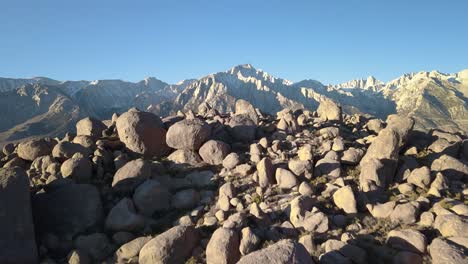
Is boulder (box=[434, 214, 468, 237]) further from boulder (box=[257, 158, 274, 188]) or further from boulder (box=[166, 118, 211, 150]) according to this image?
boulder (box=[166, 118, 211, 150])

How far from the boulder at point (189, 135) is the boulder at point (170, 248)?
10.9 meters

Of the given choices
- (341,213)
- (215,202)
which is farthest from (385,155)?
(215,202)

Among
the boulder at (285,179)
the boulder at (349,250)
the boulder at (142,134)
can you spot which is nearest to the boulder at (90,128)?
the boulder at (142,134)

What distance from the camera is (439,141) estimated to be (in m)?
28.5

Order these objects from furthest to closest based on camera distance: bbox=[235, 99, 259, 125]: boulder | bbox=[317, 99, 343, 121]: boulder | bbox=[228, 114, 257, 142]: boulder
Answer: bbox=[317, 99, 343, 121]: boulder → bbox=[235, 99, 259, 125]: boulder → bbox=[228, 114, 257, 142]: boulder

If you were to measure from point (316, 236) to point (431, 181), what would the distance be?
9535mm

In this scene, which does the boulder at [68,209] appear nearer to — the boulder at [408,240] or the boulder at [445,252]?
the boulder at [408,240]

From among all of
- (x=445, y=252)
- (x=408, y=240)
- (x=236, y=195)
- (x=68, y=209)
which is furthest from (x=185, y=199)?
(x=445, y=252)

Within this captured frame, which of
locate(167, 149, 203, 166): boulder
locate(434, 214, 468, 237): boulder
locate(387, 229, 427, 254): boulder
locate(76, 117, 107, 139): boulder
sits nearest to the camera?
locate(387, 229, 427, 254): boulder

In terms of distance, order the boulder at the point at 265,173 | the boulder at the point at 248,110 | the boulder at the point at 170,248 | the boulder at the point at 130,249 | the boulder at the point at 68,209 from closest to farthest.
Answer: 1. the boulder at the point at 170,248
2. the boulder at the point at 130,249
3. the boulder at the point at 68,209
4. the boulder at the point at 265,173
5. the boulder at the point at 248,110

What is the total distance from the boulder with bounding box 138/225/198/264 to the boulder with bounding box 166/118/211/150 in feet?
35.7

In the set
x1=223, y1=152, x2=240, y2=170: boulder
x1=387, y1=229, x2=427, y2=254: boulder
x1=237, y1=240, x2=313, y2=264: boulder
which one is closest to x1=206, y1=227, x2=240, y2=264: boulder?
x1=237, y1=240, x2=313, y2=264: boulder

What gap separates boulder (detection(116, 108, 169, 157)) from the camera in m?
30.1

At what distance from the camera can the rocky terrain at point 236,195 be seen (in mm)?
17641
